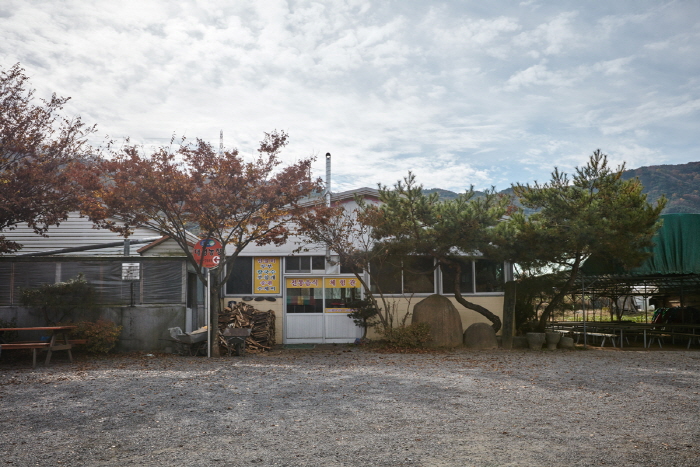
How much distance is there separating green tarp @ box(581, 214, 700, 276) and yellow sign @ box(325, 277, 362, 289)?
22.8 feet

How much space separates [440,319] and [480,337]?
1.18 m

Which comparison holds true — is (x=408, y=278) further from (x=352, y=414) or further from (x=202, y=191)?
(x=352, y=414)

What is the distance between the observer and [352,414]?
7.05 meters

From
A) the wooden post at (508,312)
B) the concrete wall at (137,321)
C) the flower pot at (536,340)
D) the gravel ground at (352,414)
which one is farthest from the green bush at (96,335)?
the flower pot at (536,340)

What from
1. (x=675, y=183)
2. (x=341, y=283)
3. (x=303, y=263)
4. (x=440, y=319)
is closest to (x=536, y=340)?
(x=440, y=319)

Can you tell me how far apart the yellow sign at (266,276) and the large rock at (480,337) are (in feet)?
18.5

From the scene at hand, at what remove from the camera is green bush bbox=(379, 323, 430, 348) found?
15.5 metres

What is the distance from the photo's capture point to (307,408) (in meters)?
7.47

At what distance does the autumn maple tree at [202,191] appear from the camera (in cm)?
1302

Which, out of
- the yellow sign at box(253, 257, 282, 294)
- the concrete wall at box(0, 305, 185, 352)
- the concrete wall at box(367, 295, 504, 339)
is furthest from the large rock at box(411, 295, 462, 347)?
the concrete wall at box(0, 305, 185, 352)

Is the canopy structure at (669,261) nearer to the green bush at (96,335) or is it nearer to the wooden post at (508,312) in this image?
the wooden post at (508,312)

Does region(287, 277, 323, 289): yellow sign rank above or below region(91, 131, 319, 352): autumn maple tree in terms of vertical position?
below

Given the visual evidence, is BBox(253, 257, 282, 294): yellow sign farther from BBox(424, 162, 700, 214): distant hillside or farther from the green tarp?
BBox(424, 162, 700, 214): distant hillside

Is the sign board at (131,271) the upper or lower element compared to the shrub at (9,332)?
upper
